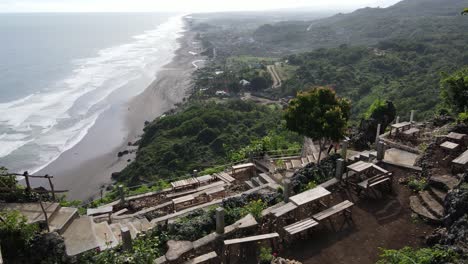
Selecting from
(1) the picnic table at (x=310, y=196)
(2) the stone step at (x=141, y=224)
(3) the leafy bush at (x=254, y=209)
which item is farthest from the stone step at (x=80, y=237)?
(1) the picnic table at (x=310, y=196)

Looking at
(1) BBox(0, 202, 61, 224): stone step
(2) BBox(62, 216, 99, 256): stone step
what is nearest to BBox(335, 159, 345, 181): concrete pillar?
(2) BBox(62, 216, 99, 256): stone step

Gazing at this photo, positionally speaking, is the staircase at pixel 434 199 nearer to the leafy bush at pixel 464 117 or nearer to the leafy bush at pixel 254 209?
the leafy bush at pixel 464 117

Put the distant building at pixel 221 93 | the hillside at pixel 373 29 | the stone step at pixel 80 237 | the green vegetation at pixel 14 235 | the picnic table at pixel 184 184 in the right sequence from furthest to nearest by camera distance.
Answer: the hillside at pixel 373 29 < the distant building at pixel 221 93 < the picnic table at pixel 184 184 < the stone step at pixel 80 237 < the green vegetation at pixel 14 235

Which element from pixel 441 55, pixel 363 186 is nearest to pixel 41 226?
pixel 363 186

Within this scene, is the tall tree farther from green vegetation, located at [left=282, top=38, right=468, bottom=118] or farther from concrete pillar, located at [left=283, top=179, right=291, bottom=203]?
green vegetation, located at [left=282, top=38, right=468, bottom=118]

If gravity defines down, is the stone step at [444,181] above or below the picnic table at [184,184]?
above

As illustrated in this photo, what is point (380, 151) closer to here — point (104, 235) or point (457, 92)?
point (457, 92)
